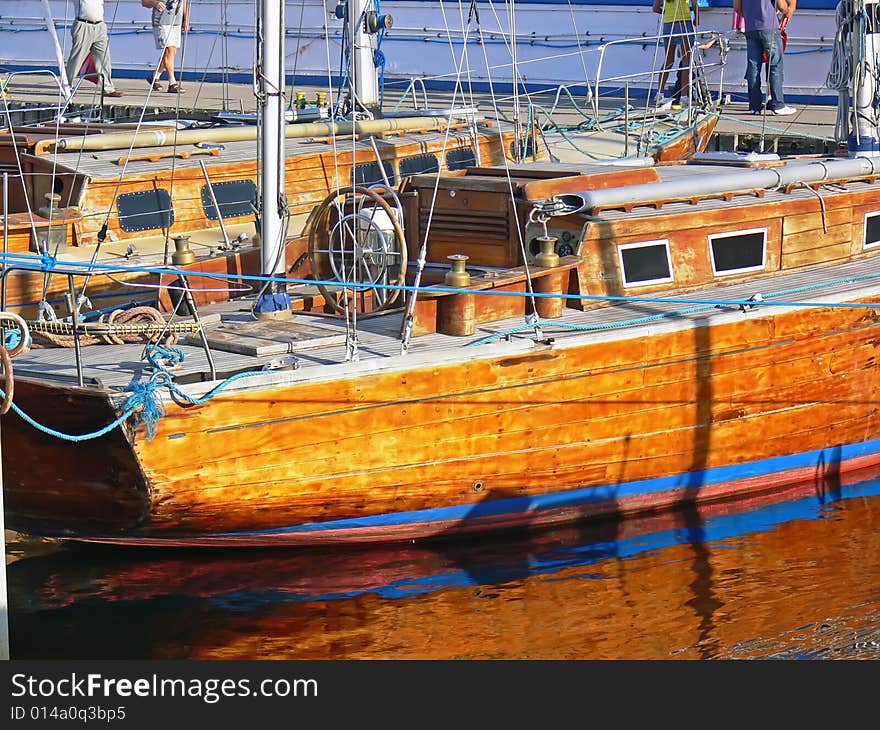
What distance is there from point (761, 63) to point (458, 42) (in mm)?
8974

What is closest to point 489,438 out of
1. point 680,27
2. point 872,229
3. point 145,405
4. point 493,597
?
point 493,597

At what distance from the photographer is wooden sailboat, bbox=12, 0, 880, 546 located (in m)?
9.87

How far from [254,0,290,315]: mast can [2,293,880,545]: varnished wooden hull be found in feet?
4.95

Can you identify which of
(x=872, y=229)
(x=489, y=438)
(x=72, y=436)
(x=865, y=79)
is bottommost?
(x=489, y=438)

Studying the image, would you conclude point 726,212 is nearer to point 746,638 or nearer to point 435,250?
point 435,250

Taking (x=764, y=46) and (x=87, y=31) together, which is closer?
(x=764, y=46)

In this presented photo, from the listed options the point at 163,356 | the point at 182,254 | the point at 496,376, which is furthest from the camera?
the point at 182,254

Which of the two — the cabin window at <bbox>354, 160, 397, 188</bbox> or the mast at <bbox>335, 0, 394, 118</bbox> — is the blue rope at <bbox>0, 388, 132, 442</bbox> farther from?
the mast at <bbox>335, 0, 394, 118</bbox>

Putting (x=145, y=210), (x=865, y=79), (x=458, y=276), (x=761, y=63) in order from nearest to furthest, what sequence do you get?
(x=458, y=276) < (x=865, y=79) < (x=145, y=210) < (x=761, y=63)

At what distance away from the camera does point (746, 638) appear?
9.52m

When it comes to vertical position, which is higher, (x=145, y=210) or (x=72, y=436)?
(x=145, y=210)

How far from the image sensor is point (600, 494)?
1145cm

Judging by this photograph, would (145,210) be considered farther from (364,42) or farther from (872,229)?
(872,229)

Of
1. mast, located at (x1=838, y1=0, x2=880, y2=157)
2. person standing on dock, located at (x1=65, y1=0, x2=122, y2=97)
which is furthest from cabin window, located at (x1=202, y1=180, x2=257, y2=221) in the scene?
person standing on dock, located at (x1=65, y1=0, x2=122, y2=97)
